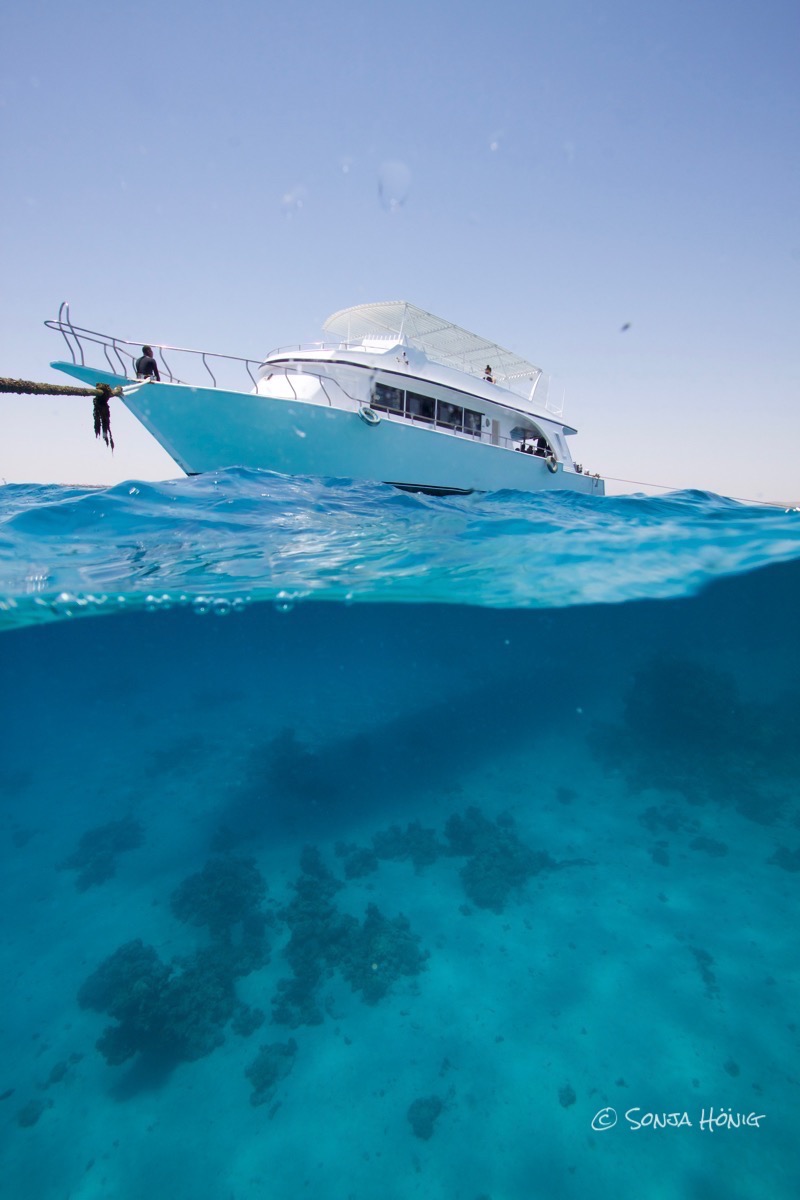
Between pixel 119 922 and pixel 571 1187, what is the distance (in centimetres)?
658

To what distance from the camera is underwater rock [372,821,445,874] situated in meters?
8.13

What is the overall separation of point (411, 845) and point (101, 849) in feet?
19.4

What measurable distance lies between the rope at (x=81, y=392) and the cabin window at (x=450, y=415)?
11061mm

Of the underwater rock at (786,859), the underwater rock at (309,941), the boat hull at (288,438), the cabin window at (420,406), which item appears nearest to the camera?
the underwater rock at (309,941)

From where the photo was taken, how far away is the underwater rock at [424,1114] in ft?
14.3

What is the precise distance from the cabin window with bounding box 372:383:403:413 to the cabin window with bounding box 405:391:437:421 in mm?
316

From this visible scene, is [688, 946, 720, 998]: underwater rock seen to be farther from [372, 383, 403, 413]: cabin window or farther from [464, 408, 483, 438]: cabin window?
[464, 408, 483, 438]: cabin window

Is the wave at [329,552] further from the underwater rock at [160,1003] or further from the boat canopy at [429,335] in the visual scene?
the boat canopy at [429,335]

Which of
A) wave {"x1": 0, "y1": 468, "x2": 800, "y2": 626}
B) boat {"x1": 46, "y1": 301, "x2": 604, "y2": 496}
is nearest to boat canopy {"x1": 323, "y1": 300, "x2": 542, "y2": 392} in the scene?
boat {"x1": 46, "y1": 301, "x2": 604, "y2": 496}

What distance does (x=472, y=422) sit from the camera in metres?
18.0

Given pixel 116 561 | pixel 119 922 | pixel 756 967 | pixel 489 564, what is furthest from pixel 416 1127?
pixel 116 561

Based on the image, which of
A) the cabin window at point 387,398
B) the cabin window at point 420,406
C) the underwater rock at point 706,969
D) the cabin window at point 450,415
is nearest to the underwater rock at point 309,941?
the underwater rock at point 706,969

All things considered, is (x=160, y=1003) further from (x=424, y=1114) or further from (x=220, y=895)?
(x=424, y=1114)

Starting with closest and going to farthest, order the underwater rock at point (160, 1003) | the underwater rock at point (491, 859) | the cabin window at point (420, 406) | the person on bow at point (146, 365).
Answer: the underwater rock at point (160, 1003) → the underwater rock at point (491, 859) → the person on bow at point (146, 365) → the cabin window at point (420, 406)
